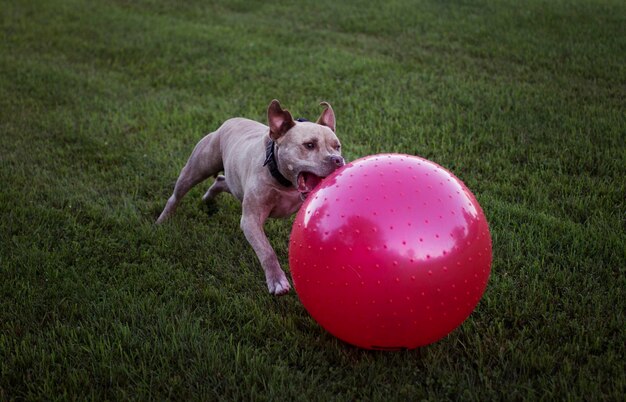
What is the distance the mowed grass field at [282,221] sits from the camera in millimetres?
3725

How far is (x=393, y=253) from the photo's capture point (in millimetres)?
3195

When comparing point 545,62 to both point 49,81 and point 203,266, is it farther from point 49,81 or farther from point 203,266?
point 49,81

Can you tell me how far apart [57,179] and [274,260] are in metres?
3.54

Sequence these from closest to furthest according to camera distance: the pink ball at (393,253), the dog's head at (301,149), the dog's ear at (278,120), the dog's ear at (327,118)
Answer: the pink ball at (393,253)
the dog's head at (301,149)
the dog's ear at (278,120)
the dog's ear at (327,118)

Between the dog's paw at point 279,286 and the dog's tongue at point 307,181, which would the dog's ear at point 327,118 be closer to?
the dog's tongue at point 307,181

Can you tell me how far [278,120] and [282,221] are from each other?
152cm

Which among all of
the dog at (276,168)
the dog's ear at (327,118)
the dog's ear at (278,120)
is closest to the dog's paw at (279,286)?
the dog at (276,168)

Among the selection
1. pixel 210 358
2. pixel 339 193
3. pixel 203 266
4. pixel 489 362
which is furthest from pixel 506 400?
pixel 203 266

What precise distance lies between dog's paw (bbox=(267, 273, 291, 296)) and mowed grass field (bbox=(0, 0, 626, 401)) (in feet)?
0.22

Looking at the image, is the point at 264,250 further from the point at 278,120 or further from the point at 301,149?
the point at 278,120

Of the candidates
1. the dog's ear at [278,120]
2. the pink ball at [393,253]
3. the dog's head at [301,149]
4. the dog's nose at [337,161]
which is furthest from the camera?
the dog's ear at [278,120]

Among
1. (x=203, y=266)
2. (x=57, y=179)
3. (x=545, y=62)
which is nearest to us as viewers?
(x=203, y=266)

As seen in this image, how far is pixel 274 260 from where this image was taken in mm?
4750

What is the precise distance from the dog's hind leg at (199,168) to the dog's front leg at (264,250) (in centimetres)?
117
